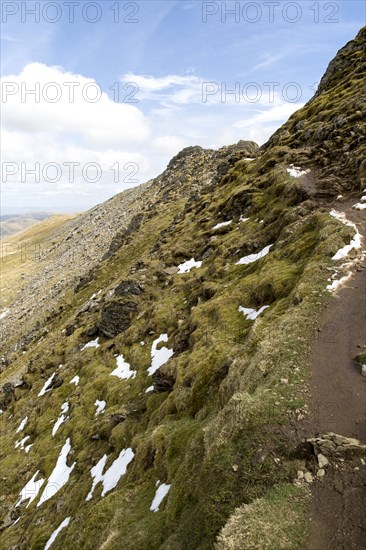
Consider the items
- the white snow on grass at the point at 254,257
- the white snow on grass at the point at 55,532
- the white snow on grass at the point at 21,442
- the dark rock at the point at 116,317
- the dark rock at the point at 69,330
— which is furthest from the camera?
the dark rock at the point at 69,330

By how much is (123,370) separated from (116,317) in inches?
439

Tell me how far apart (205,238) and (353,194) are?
22863mm

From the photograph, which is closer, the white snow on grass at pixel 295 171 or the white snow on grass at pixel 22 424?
the white snow on grass at pixel 22 424

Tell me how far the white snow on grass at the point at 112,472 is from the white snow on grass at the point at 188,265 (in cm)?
2740

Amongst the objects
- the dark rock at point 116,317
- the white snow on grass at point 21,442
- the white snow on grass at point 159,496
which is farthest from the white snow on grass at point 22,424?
the white snow on grass at point 159,496

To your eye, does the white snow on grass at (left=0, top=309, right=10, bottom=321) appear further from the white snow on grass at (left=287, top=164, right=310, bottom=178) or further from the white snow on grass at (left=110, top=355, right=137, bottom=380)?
the white snow on grass at (left=287, top=164, right=310, bottom=178)

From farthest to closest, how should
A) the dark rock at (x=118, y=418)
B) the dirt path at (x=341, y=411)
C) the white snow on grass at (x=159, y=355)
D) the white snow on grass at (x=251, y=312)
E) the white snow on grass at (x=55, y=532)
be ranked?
the white snow on grass at (x=159, y=355), the dark rock at (x=118, y=418), the white snow on grass at (x=251, y=312), the white snow on grass at (x=55, y=532), the dirt path at (x=341, y=411)

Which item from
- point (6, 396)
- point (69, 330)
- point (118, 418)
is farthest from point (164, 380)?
point (6, 396)

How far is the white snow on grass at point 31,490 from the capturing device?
33.0 metres

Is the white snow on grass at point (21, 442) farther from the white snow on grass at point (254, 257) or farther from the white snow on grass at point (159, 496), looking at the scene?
the white snow on grass at point (254, 257)

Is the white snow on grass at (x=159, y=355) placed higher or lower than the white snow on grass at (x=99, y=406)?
higher

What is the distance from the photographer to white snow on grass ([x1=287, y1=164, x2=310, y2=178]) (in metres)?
46.1

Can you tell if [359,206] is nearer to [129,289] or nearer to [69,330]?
[129,289]

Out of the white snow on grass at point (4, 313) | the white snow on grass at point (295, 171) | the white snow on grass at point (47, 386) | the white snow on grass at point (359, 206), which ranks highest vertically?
the white snow on grass at point (295, 171)
